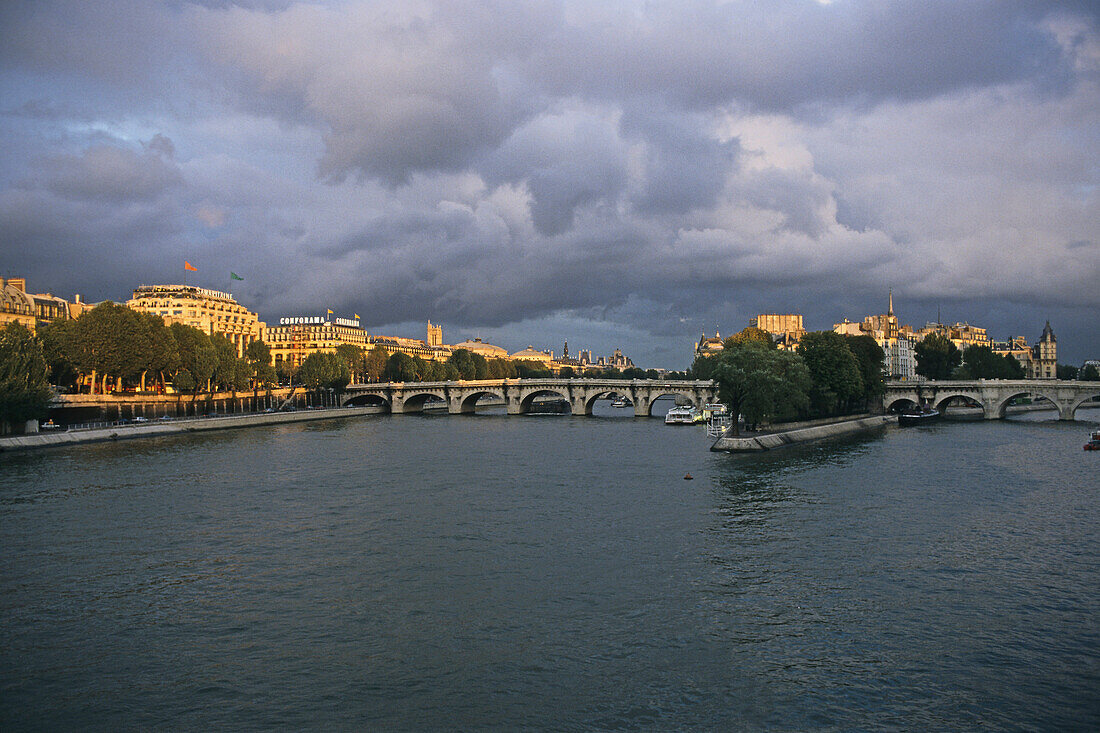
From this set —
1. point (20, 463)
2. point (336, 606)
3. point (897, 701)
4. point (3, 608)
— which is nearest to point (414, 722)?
point (336, 606)

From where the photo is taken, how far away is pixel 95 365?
8044 centimetres

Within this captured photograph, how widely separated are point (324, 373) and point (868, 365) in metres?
76.4

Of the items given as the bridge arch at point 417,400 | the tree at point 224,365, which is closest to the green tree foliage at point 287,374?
the bridge arch at point 417,400

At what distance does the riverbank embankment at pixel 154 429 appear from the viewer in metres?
61.2

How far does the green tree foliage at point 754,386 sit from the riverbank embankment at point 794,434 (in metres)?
1.80

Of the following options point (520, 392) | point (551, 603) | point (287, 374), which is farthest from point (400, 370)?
point (551, 603)

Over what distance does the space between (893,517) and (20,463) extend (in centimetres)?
5402

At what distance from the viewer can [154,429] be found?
7419 centimetres

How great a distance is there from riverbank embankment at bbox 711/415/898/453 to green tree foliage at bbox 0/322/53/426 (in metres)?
54.1

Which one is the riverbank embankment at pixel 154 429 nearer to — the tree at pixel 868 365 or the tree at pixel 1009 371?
the tree at pixel 868 365

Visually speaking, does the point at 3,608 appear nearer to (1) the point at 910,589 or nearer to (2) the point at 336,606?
(2) the point at 336,606

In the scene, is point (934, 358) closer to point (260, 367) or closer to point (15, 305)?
point (260, 367)

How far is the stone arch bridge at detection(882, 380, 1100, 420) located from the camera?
3509 inches

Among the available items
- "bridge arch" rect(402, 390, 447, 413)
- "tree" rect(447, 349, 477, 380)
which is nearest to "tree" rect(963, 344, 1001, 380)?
"bridge arch" rect(402, 390, 447, 413)
